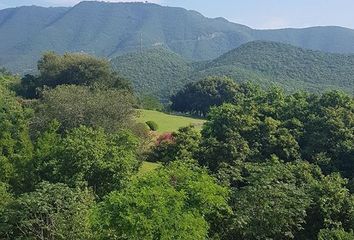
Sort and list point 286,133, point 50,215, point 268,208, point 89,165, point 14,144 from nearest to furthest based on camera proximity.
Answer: point 50,215 → point 268,208 → point 89,165 → point 286,133 → point 14,144

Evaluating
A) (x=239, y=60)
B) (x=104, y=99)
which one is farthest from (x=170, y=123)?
(x=239, y=60)

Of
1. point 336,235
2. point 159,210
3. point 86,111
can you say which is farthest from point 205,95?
point 159,210

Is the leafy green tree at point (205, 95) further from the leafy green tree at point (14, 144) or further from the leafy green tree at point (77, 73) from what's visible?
the leafy green tree at point (14, 144)

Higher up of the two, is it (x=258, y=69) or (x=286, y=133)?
(x=286, y=133)

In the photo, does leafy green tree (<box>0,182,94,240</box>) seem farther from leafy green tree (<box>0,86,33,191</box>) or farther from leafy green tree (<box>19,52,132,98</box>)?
leafy green tree (<box>19,52,132,98</box>)

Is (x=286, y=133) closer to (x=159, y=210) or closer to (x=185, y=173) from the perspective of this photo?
(x=185, y=173)

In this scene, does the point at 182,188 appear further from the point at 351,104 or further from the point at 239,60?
the point at 239,60

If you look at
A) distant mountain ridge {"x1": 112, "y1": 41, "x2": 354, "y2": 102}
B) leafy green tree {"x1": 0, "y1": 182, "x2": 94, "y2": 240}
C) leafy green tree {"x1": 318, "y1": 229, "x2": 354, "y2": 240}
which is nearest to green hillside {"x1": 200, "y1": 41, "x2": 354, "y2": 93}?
distant mountain ridge {"x1": 112, "y1": 41, "x2": 354, "y2": 102}

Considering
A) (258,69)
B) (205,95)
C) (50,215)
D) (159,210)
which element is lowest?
(258,69)
